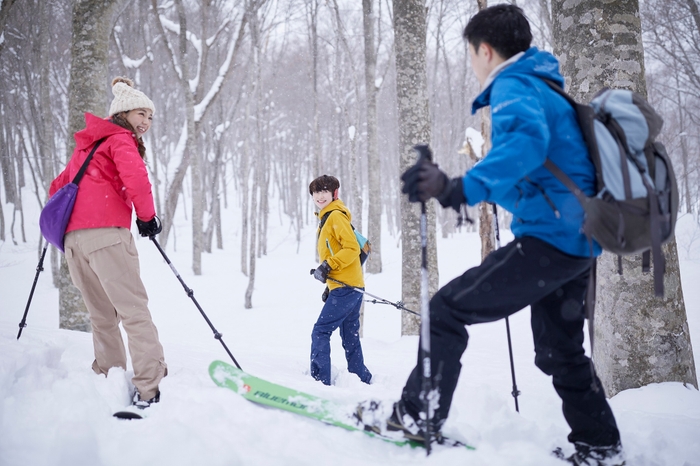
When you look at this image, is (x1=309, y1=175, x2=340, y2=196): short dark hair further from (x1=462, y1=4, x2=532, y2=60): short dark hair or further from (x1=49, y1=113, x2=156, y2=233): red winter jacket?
(x1=462, y1=4, x2=532, y2=60): short dark hair

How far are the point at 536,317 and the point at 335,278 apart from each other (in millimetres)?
2378

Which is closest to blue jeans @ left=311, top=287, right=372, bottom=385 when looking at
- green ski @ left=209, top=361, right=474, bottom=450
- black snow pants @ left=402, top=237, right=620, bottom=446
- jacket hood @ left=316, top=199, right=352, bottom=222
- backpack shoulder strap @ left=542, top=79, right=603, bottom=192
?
jacket hood @ left=316, top=199, right=352, bottom=222

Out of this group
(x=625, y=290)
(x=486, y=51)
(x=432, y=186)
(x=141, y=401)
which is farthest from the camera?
(x=625, y=290)

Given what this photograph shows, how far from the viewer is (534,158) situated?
1661 mm

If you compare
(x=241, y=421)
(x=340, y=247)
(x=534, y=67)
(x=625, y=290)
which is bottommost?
(x=241, y=421)

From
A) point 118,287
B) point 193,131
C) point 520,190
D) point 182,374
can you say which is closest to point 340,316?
point 182,374

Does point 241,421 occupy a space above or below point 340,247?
below

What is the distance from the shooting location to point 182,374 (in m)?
3.03

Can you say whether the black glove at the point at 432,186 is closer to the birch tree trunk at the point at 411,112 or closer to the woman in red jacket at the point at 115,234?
the woman in red jacket at the point at 115,234

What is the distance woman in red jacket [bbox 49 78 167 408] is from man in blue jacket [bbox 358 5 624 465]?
158 cm

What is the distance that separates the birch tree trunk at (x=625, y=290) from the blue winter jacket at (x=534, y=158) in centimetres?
165

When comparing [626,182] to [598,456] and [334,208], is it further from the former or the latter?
[334,208]

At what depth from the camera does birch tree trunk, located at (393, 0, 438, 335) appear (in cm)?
648

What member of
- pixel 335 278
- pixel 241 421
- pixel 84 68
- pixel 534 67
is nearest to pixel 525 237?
pixel 534 67
